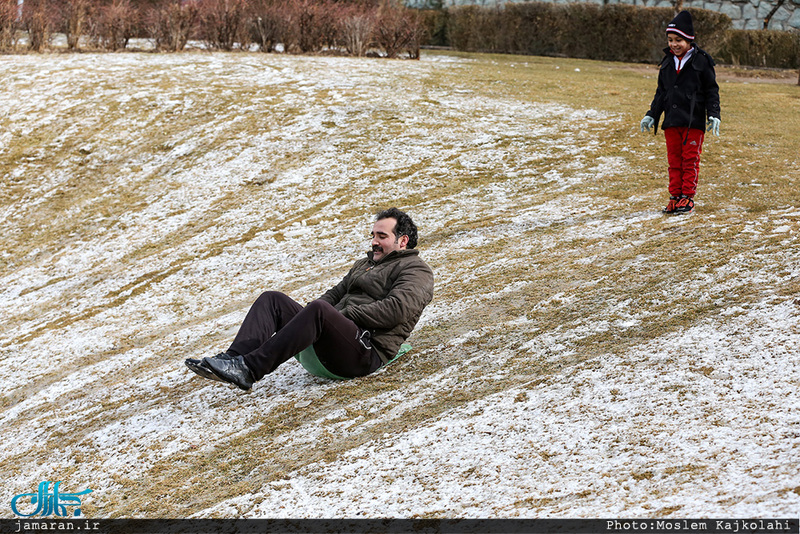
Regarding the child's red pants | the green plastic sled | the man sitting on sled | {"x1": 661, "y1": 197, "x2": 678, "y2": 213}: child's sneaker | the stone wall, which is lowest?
the green plastic sled

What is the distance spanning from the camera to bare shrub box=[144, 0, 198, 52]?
1817 cm

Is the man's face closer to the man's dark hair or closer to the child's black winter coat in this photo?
the man's dark hair

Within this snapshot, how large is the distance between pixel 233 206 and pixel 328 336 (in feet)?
19.1

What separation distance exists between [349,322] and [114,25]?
52.7 feet

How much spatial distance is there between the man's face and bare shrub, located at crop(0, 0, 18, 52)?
1600cm

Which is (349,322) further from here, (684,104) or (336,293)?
(684,104)

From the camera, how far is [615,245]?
22.9ft

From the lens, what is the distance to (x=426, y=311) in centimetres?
626

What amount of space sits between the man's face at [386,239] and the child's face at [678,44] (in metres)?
3.57

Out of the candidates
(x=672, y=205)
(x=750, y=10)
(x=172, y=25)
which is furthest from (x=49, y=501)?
(x=750, y=10)

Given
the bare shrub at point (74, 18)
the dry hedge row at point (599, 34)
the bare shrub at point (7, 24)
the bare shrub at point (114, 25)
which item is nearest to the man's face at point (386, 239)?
the bare shrub at point (114, 25)

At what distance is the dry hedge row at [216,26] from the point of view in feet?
58.7

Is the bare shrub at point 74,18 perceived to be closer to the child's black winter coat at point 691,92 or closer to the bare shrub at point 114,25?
the bare shrub at point 114,25

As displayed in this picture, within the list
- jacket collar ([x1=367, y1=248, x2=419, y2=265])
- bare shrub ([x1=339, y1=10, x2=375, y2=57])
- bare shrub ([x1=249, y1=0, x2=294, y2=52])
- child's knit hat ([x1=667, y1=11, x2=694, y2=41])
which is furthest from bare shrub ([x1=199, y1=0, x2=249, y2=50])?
jacket collar ([x1=367, y1=248, x2=419, y2=265])
